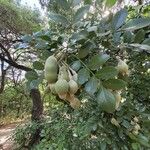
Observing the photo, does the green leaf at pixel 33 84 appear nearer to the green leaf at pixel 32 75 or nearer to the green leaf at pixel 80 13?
the green leaf at pixel 32 75

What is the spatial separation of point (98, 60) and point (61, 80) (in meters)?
0.09

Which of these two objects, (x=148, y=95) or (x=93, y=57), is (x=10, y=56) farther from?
(x=93, y=57)

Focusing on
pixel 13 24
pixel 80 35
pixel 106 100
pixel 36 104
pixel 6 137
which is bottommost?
pixel 6 137

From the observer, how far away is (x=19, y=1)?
493cm

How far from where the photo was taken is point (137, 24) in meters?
0.72

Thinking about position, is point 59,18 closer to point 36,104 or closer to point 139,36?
point 139,36

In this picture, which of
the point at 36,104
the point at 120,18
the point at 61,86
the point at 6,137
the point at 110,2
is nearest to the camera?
the point at 61,86

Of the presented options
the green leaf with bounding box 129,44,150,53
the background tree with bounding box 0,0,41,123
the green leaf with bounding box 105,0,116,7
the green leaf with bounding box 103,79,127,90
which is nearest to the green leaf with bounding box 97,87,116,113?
the green leaf with bounding box 103,79,127,90

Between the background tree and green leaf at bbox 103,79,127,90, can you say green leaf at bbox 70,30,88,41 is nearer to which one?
green leaf at bbox 103,79,127,90

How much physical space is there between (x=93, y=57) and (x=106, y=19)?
133 mm

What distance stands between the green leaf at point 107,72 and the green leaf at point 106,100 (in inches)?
1.1

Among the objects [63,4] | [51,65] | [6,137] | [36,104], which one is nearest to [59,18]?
[63,4]

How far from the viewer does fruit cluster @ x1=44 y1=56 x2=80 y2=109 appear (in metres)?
0.63

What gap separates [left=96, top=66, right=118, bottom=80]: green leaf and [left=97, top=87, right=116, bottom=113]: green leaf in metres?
0.03
